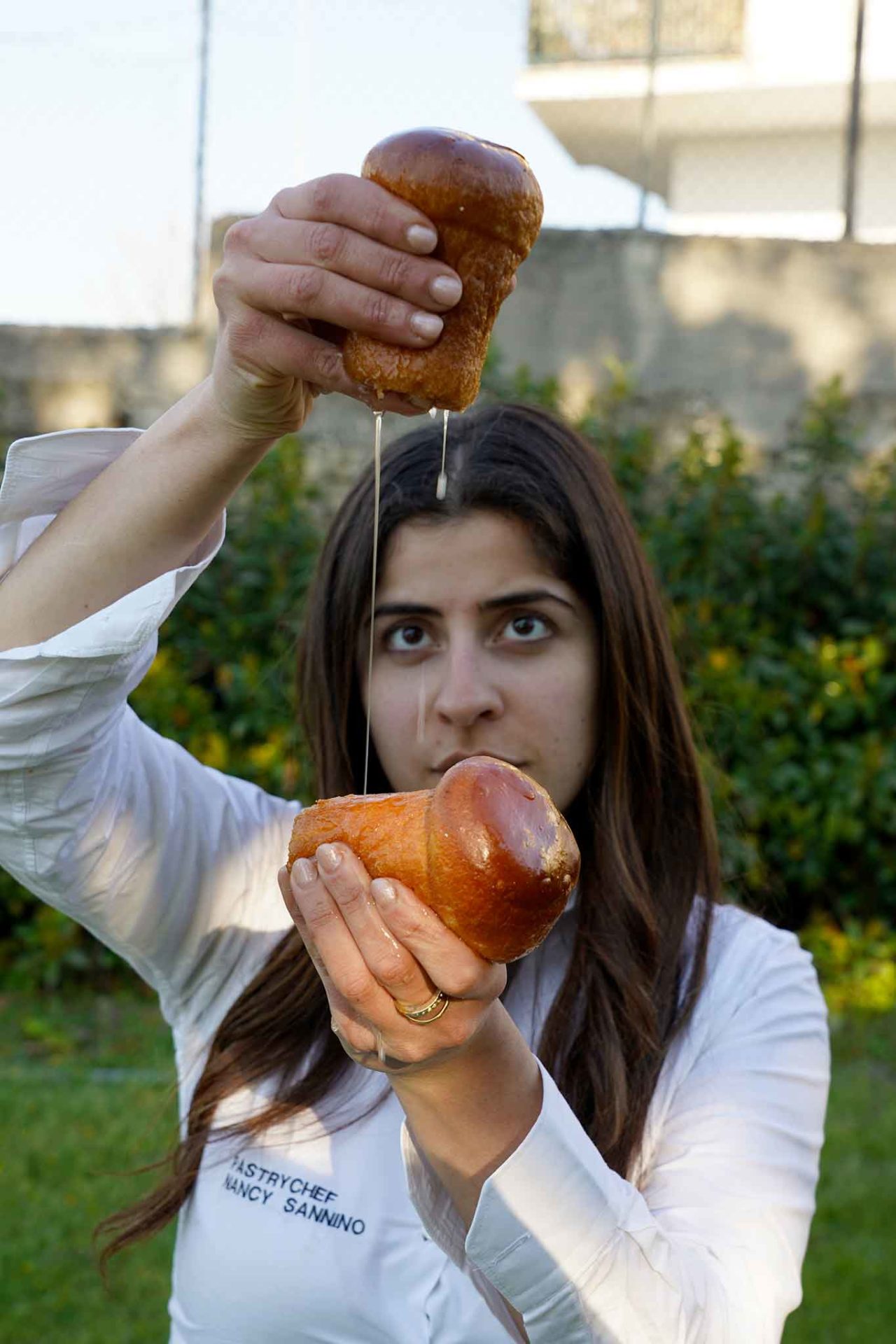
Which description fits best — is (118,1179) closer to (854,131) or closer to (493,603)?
(493,603)

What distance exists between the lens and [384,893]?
4.72 feet

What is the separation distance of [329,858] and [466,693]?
2.31 ft

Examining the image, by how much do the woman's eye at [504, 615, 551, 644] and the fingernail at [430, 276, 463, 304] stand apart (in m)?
0.76

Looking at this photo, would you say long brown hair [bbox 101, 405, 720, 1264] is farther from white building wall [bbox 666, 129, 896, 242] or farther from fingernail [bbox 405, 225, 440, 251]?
white building wall [bbox 666, 129, 896, 242]

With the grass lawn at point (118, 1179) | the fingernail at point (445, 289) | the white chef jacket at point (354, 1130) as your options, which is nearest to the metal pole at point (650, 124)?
the grass lawn at point (118, 1179)

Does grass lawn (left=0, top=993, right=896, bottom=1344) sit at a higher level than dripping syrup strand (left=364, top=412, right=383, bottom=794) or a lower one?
lower

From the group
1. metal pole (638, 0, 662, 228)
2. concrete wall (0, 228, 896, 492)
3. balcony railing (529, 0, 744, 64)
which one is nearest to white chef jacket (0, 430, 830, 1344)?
concrete wall (0, 228, 896, 492)

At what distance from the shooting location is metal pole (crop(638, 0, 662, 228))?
25.2 feet

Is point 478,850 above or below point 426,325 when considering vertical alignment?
below

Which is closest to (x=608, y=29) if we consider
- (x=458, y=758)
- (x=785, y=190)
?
(x=785, y=190)

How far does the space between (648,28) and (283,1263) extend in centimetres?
788

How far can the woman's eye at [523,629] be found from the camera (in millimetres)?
2279

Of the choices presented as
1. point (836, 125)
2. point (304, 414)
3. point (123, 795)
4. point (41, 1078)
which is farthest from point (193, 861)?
point (836, 125)

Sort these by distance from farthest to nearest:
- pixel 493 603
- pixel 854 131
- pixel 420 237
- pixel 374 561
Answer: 1. pixel 854 131
2. pixel 493 603
3. pixel 374 561
4. pixel 420 237
